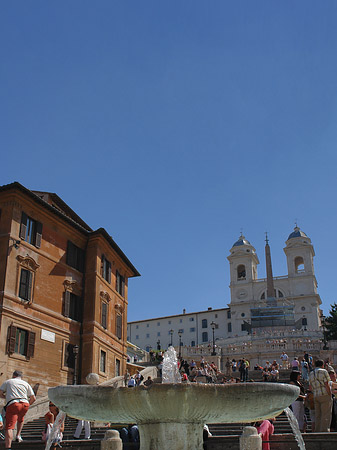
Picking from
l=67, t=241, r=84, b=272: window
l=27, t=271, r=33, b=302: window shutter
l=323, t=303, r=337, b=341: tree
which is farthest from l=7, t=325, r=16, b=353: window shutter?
l=323, t=303, r=337, b=341: tree

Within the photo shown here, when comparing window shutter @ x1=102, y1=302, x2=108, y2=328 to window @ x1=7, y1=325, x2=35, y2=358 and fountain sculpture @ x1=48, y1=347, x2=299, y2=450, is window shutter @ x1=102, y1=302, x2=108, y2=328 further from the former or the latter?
fountain sculpture @ x1=48, y1=347, x2=299, y2=450

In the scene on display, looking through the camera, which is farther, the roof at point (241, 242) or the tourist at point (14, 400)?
the roof at point (241, 242)

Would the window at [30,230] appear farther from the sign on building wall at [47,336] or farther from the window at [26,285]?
the sign on building wall at [47,336]

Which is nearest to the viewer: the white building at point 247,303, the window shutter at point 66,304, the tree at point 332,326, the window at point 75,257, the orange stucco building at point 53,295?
the orange stucco building at point 53,295

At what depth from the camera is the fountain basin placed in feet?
23.1

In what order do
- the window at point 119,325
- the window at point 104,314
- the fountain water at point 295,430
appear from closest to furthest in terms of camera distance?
the fountain water at point 295,430, the window at point 104,314, the window at point 119,325

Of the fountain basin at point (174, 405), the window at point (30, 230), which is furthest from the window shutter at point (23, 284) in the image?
the fountain basin at point (174, 405)

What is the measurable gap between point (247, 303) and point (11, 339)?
239 feet

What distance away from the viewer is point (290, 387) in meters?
7.43

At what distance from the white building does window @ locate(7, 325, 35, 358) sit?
206 feet

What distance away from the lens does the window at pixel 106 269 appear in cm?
3188

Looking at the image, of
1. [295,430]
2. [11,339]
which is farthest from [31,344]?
[295,430]

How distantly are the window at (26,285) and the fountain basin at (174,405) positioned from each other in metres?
18.1

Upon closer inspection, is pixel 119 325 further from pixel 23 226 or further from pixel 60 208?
pixel 23 226
